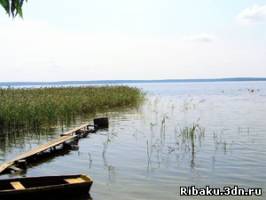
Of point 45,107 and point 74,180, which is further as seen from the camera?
point 45,107

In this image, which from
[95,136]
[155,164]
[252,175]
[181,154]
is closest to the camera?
[252,175]

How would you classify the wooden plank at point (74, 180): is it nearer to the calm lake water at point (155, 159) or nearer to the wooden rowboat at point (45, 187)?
the wooden rowboat at point (45, 187)

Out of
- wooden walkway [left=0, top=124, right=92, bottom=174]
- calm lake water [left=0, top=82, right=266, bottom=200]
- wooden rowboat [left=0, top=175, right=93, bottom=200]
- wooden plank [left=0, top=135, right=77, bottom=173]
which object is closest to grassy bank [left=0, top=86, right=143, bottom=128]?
calm lake water [left=0, top=82, right=266, bottom=200]

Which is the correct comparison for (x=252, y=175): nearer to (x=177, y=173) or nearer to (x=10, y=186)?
(x=177, y=173)

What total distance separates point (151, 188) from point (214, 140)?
817 centimetres

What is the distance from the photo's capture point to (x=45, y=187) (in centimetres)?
1044

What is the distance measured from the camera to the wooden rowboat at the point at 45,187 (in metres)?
10.1

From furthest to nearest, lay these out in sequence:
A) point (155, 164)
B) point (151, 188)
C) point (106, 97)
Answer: point (106, 97), point (155, 164), point (151, 188)

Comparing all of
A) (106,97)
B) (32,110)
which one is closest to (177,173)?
(32,110)

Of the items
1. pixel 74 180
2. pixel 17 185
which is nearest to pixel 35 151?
pixel 74 180

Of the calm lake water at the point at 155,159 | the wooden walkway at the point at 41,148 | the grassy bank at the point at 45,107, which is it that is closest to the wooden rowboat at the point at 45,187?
the calm lake water at the point at 155,159

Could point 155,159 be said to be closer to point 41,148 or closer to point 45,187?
point 41,148

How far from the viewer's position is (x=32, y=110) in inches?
923

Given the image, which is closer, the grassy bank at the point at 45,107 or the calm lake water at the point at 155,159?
the calm lake water at the point at 155,159
